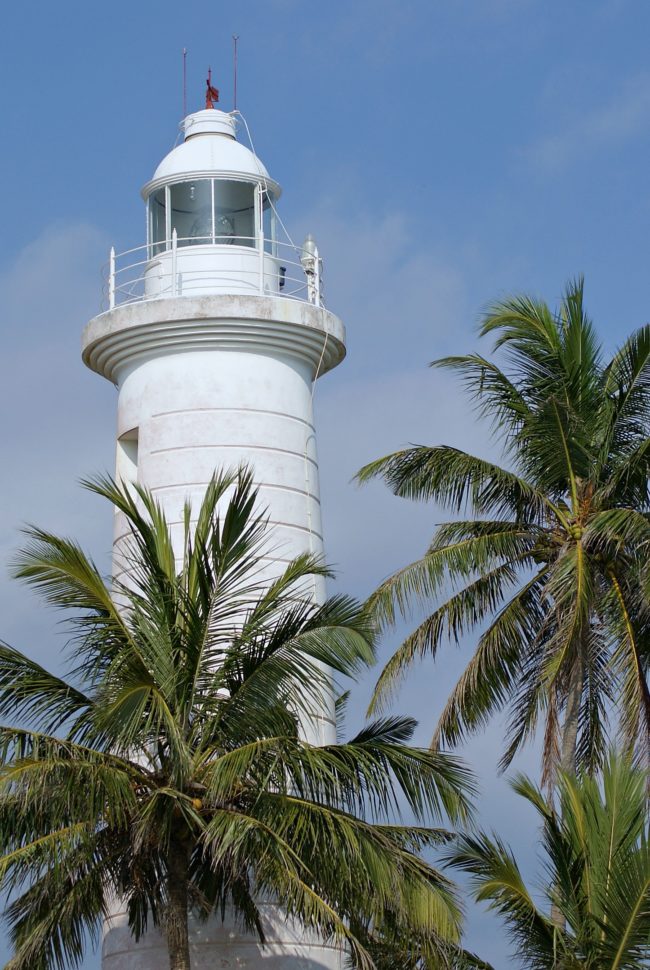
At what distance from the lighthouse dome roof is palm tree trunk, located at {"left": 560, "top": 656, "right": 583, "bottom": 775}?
25.4 feet

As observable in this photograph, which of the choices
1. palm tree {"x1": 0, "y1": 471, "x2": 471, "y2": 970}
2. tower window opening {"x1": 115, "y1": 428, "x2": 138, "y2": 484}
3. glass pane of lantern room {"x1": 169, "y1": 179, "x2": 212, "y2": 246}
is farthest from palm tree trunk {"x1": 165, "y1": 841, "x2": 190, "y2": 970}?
glass pane of lantern room {"x1": 169, "y1": 179, "x2": 212, "y2": 246}

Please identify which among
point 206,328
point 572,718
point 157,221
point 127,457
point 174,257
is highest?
point 157,221

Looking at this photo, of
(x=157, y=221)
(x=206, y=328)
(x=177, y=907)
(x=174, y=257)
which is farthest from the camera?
(x=157, y=221)

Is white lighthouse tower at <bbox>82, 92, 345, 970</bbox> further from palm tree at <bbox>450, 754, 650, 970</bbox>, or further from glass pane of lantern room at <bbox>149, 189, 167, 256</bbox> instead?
palm tree at <bbox>450, 754, 650, 970</bbox>

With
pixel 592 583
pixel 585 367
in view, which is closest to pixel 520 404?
pixel 585 367

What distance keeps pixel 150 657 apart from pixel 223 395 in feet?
17.7

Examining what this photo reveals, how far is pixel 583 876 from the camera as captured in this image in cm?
2019

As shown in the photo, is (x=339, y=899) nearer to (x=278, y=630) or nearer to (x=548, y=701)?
(x=278, y=630)

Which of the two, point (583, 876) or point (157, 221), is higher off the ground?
point (157, 221)

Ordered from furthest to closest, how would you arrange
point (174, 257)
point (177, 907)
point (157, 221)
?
point (157, 221)
point (174, 257)
point (177, 907)

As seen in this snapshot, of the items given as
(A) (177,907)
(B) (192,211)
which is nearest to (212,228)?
(B) (192,211)

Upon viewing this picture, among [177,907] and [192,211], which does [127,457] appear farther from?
[177,907]

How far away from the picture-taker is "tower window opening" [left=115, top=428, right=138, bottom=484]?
25547mm

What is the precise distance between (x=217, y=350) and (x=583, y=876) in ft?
28.3
